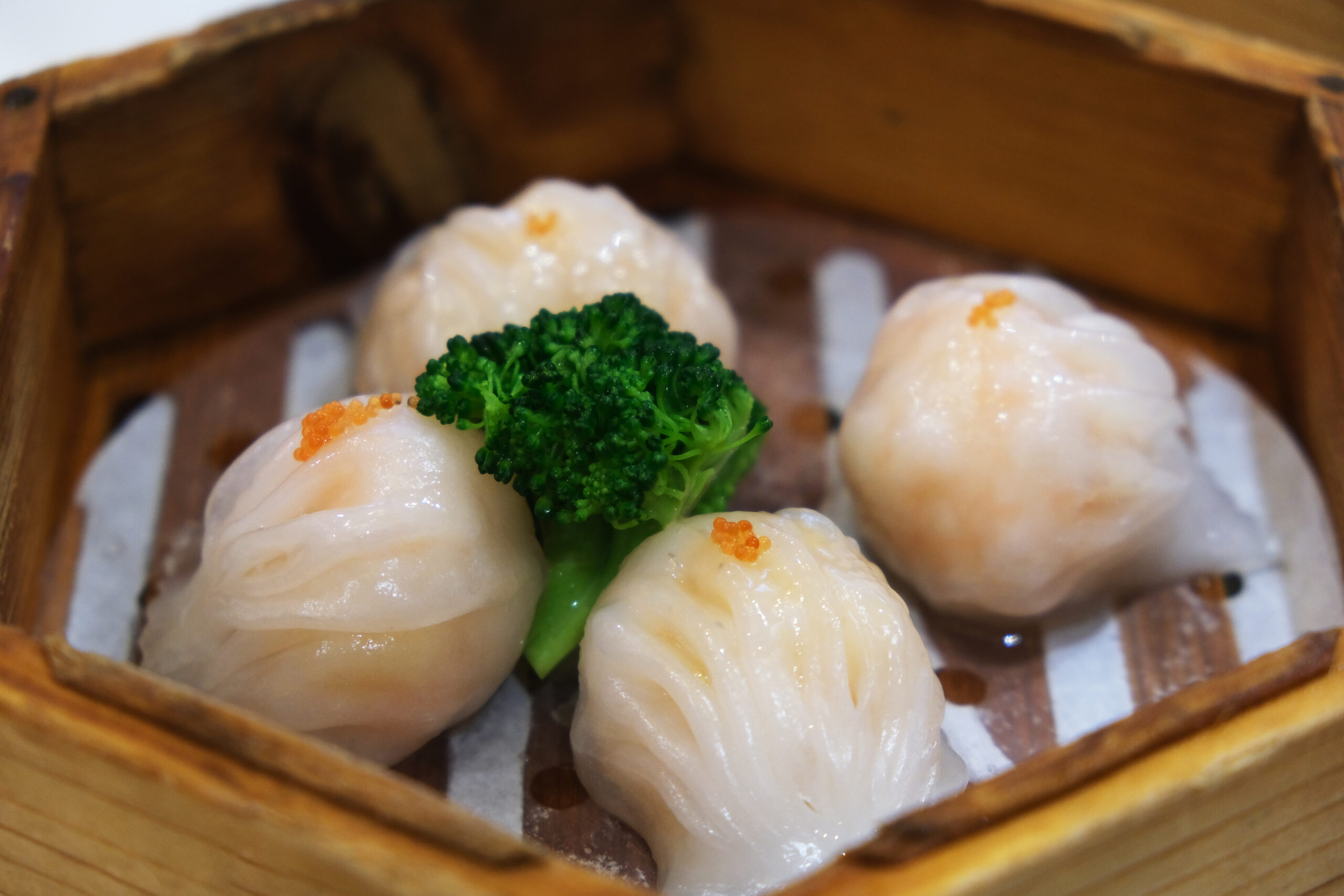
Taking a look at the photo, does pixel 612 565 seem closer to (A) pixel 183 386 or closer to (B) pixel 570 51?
(A) pixel 183 386

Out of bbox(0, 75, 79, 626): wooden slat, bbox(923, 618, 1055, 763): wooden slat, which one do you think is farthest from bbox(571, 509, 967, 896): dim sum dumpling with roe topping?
bbox(0, 75, 79, 626): wooden slat

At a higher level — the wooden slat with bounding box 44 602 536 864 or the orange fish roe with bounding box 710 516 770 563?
the wooden slat with bounding box 44 602 536 864

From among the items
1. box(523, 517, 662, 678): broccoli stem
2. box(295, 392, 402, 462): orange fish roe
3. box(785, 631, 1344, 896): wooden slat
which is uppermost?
box(295, 392, 402, 462): orange fish roe

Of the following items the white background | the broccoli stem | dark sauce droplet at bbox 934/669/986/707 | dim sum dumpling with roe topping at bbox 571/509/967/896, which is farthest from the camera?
the white background

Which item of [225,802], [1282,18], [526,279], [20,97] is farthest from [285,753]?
[1282,18]

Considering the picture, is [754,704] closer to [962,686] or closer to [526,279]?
[962,686]

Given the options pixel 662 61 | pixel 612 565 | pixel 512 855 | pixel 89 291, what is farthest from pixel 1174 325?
pixel 89 291

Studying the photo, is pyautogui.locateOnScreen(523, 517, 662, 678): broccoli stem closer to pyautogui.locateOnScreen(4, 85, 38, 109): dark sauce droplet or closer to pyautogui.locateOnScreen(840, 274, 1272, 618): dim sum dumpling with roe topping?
pyautogui.locateOnScreen(840, 274, 1272, 618): dim sum dumpling with roe topping
